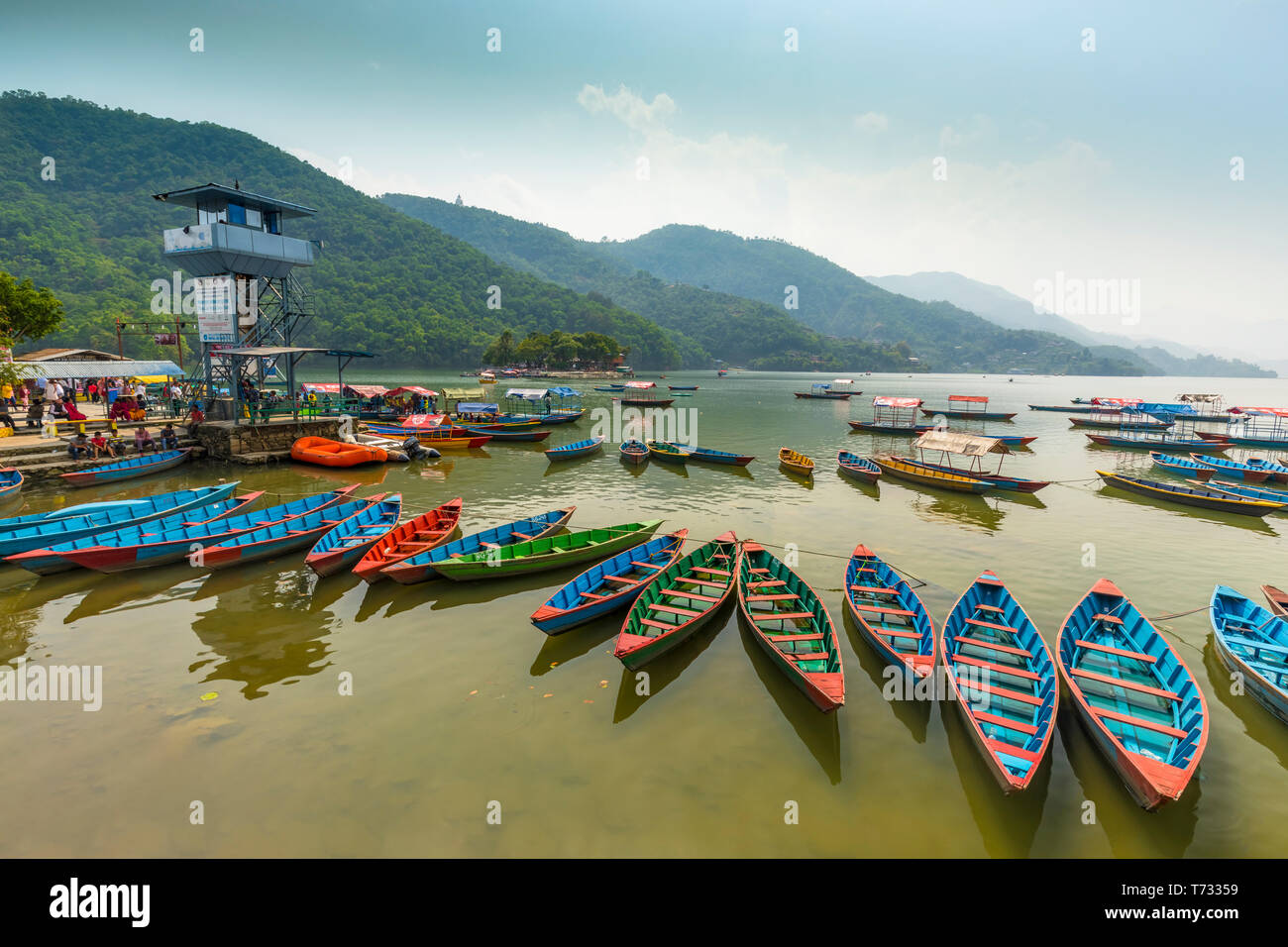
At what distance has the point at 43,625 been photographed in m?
12.7

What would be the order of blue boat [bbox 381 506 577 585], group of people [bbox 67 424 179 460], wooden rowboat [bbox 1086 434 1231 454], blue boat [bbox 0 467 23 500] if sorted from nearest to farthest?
blue boat [bbox 381 506 577 585] → blue boat [bbox 0 467 23 500] → group of people [bbox 67 424 179 460] → wooden rowboat [bbox 1086 434 1231 454]

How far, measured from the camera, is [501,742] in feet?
30.3

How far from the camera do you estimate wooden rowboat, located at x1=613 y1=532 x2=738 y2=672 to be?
11.1 meters

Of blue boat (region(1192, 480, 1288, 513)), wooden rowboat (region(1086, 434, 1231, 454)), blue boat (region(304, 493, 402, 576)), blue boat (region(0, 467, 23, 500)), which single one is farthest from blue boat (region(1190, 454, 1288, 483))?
blue boat (region(0, 467, 23, 500))

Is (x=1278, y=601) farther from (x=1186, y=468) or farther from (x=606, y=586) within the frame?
(x=1186, y=468)

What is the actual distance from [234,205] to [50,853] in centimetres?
3541

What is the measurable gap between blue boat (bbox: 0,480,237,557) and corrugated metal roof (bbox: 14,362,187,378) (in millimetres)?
22019

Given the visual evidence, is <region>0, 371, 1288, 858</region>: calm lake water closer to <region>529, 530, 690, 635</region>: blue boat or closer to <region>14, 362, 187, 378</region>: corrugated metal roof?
<region>529, 530, 690, 635</region>: blue boat

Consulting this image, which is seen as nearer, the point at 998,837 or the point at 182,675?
the point at 998,837

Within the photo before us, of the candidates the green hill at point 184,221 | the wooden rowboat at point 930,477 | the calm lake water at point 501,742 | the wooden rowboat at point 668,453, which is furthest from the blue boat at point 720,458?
the green hill at point 184,221

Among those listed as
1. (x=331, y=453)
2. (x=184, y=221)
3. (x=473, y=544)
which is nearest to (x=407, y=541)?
(x=473, y=544)

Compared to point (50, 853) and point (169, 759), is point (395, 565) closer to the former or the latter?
point (169, 759)

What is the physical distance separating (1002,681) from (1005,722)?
1.81 m
